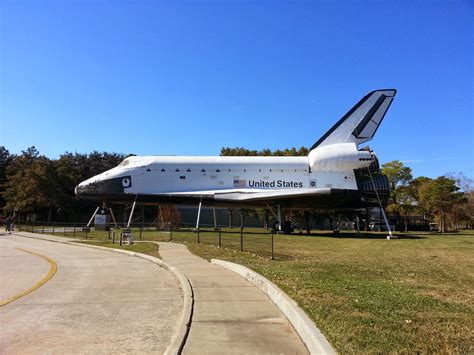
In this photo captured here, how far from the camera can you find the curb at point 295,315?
504 cm

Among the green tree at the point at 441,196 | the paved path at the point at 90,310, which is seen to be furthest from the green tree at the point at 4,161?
the paved path at the point at 90,310

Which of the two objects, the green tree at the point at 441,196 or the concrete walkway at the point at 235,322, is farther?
the green tree at the point at 441,196

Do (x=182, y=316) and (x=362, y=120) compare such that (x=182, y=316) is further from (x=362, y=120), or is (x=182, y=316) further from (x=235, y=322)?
(x=362, y=120)

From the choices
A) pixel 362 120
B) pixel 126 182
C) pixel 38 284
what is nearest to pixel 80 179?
pixel 126 182

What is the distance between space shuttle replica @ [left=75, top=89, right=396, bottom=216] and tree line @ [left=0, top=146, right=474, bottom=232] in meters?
21.9

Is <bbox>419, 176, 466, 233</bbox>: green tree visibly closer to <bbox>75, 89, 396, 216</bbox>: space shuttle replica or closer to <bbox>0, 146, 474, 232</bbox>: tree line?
<bbox>0, 146, 474, 232</bbox>: tree line

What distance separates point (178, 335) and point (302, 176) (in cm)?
2937

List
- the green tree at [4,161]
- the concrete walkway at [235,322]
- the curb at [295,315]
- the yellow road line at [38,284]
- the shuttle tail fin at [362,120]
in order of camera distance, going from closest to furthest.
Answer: the curb at [295,315] < the concrete walkway at [235,322] < the yellow road line at [38,284] < the shuttle tail fin at [362,120] < the green tree at [4,161]

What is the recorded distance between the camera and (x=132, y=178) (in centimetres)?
3472

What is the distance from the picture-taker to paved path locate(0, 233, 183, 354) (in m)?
5.64

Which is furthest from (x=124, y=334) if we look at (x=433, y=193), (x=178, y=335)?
(x=433, y=193)

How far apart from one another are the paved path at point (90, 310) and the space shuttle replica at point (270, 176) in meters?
20.9

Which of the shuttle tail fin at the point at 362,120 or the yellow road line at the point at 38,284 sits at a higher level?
the shuttle tail fin at the point at 362,120

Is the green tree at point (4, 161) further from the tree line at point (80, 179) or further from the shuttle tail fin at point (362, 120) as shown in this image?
the shuttle tail fin at point (362, 120)
